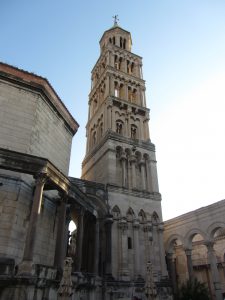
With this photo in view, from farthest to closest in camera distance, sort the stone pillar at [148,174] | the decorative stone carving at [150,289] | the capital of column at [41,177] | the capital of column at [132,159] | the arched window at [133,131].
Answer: the arched window at [133,131]
the capital of column at [132,159]
the stone pillar at [148,174]
the decorative stone carving at [150,289]
the capital of column at [41,177]

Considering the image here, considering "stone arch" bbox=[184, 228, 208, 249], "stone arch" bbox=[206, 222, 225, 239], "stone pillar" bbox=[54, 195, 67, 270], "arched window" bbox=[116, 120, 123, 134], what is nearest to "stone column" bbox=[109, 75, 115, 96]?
"arched window" bbox=[116, 120, 123, 134]

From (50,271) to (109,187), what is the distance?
11.8m

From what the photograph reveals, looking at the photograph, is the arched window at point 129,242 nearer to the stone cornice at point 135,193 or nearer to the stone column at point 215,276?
the stone cornice at point 135,193

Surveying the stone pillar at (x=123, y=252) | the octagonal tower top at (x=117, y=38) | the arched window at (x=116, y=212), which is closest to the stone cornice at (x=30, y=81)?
the arched window at (x=116, y=212)

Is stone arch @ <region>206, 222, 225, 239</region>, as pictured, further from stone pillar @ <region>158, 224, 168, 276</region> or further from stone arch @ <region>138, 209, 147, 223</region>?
stone arch @ <region>138, 209, 147, 223</region>

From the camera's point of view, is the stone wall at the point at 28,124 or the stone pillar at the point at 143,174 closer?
the stone wall at the point at 28,124

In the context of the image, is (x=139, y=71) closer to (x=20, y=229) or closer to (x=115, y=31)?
(x=115, y=31)

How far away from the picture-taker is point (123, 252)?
21.8m

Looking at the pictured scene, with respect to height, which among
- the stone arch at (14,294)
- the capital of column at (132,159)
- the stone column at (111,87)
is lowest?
the stone arch at (14,294)

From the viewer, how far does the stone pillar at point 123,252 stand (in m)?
21.0

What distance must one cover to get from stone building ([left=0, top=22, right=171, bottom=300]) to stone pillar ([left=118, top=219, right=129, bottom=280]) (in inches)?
3.0

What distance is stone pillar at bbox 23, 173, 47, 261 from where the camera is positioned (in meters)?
12.2

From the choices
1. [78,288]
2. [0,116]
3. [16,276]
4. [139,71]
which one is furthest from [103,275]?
[139,71]

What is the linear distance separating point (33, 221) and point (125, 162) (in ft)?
50.2
